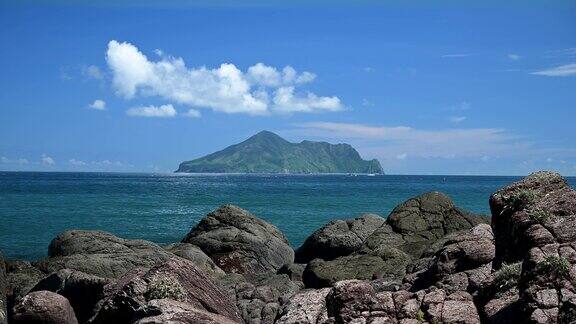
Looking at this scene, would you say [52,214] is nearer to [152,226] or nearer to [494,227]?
[152,226]

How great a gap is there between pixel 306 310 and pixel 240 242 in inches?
1074

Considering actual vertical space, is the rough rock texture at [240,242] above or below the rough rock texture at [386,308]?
below

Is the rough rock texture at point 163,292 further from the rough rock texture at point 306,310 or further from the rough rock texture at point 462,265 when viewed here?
the rough rock texture at point 462,265

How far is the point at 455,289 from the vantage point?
63.0 feet

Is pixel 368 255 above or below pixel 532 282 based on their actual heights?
below

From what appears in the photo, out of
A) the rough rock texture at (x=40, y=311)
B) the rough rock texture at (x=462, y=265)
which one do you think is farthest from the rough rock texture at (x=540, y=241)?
the rough rock texture at (x=40, y=311)

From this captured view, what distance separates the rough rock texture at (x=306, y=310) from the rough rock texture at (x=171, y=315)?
10.2ft

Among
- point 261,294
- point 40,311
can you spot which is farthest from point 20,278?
point 40,311

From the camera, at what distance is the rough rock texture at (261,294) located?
26891mm

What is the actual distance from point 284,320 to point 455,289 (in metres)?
5.72

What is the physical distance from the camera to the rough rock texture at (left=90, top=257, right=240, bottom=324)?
16.2 metres

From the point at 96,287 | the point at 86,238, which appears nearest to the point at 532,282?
the point at 96,287

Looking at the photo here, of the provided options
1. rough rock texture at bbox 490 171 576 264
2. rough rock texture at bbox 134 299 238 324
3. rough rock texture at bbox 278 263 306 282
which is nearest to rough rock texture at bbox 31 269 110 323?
rough rock texture at bbox 134 299 238 324

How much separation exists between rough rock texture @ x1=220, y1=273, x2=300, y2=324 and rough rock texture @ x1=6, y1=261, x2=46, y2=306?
9.75m
